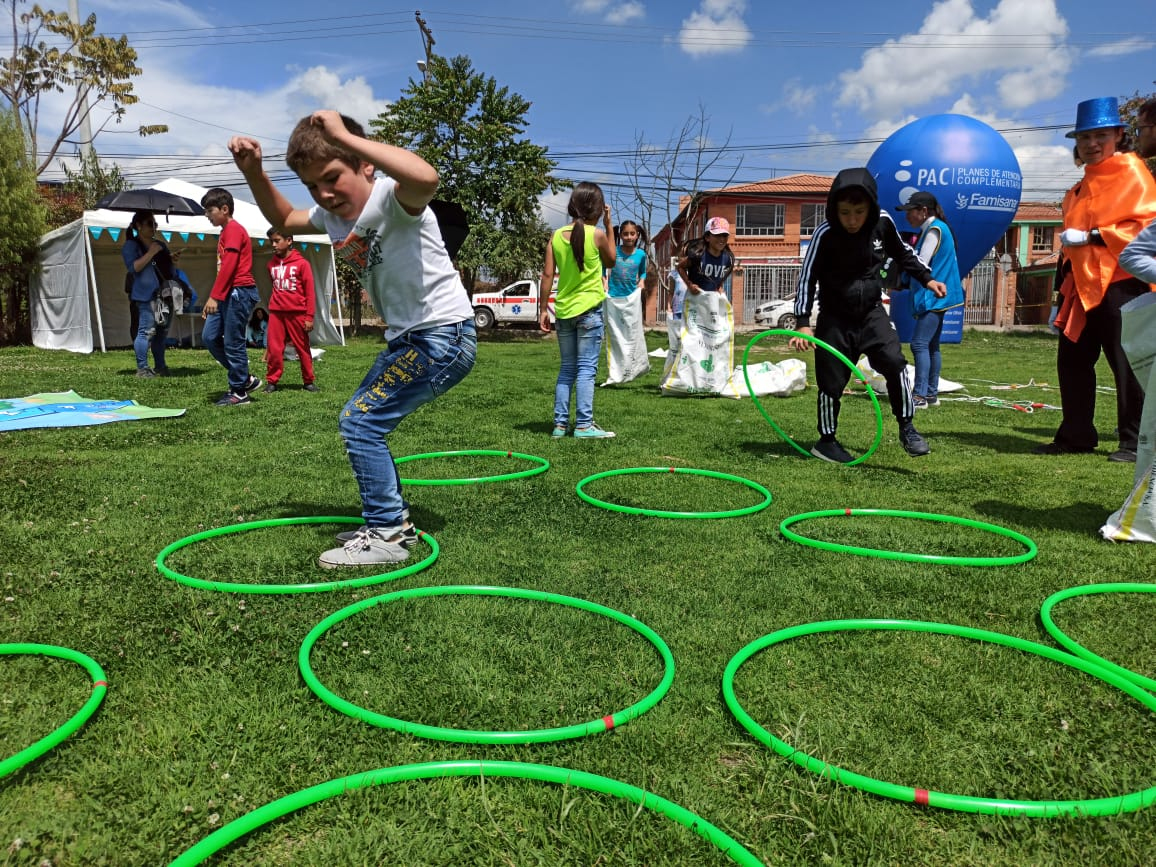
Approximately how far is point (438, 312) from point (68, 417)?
18.6 ft

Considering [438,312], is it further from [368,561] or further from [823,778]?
[823,778]

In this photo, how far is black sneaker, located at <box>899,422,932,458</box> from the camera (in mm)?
6123

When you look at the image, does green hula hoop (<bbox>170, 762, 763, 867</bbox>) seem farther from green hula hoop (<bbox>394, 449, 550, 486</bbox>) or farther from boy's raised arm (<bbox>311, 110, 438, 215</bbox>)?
green hula hoop (<bbox>394, 449, 550, 486</bbox>)

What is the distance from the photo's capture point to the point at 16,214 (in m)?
16.5

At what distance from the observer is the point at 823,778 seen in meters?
2.02

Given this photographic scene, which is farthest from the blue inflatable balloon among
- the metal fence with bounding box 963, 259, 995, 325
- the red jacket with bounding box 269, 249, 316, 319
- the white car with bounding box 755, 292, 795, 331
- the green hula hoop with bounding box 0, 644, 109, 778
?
the metal fence with bounding box 963, 259, 995, 325

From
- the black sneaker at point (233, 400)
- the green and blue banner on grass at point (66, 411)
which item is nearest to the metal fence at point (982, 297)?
the black sneaker at point (233, 400)

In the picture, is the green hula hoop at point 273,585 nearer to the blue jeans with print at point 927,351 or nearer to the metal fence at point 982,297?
the blue jeans with print at point 927,351

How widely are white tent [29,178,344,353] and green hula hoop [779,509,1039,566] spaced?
1531cm

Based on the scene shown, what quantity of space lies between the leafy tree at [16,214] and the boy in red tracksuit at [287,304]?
10.9 metres

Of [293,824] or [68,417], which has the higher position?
[68,417]

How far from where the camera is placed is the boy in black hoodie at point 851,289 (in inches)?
221


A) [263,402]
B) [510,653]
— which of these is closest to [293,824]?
[510,653]

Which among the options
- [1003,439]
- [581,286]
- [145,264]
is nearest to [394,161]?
[581,286]
